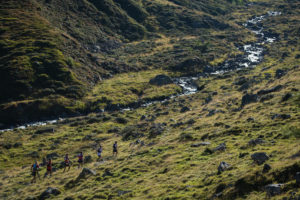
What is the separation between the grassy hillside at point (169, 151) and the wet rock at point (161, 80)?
20.4 metres

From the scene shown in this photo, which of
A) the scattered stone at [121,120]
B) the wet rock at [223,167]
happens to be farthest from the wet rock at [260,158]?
the scattered stone at [121,120]

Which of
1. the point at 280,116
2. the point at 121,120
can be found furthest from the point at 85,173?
the point at 121,120

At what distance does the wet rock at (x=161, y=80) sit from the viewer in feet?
359

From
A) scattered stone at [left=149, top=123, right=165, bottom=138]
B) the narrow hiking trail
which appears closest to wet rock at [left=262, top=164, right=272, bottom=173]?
scattered stone at [left=149, top=123, right=165, bottom=138]

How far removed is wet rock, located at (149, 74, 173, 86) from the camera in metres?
110

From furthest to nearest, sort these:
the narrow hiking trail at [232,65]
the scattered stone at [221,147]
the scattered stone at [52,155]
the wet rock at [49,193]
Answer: the narrow hiking trail at [232,65]
the scattered stone at [52,155]
the wet rock at [49,193]
the scattered stone at [221,147]

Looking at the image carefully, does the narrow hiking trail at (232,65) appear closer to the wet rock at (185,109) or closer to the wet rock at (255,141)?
the wet rock at (185,109)

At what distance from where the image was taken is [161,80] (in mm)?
110500

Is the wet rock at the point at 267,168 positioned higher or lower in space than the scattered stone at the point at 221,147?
higher

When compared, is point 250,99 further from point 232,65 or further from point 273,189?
point 232,65

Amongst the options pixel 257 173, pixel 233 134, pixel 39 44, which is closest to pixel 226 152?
pixel 233 134

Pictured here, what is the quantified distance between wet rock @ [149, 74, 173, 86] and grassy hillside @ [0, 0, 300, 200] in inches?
801

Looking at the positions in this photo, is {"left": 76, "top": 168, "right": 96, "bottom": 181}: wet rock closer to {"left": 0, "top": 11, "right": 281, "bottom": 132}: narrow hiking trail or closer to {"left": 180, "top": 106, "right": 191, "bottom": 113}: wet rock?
{"left": 180, "top": 106, "right": 191, "bottom": 113}: wet rock

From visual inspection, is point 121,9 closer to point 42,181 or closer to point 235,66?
point 235,66
